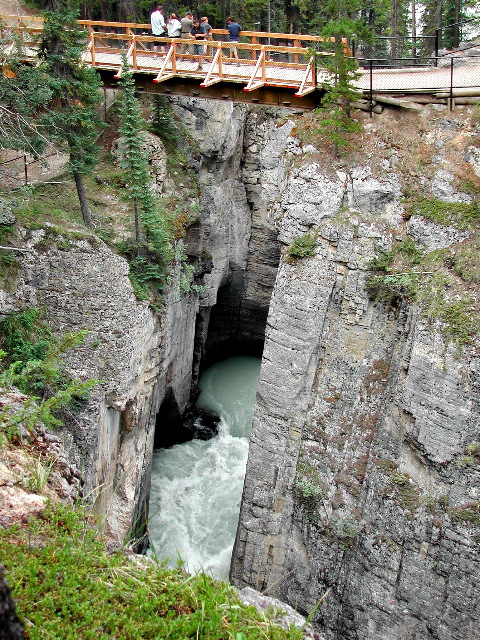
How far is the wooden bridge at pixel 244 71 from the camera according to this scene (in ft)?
47.8

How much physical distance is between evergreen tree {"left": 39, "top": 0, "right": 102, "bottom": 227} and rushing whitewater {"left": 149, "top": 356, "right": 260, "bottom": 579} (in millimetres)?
→ 9761

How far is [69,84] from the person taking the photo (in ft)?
45.3

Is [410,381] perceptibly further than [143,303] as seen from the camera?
No

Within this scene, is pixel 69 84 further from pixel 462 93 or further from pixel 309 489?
pixel 309 489

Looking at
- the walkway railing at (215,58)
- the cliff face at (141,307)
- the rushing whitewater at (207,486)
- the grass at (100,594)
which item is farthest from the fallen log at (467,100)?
the rushing whitewater at (207,486)

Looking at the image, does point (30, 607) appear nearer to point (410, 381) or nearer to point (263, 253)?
point (410, 381)

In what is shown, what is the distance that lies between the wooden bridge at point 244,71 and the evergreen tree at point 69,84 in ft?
2.88

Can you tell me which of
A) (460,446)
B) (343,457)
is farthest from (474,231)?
(343,457)

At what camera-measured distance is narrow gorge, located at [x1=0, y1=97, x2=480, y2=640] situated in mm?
12617

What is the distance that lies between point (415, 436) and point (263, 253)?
1318 cm

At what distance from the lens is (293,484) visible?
14836mm

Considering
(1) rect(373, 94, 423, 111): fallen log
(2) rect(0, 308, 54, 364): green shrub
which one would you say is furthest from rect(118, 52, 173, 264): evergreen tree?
(1) rect(373, 94, 423, 111): fallen log

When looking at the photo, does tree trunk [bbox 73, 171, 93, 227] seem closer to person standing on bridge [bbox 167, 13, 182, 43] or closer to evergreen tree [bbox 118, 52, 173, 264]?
evergreen tree [bbox 118, 52, 173, 264]

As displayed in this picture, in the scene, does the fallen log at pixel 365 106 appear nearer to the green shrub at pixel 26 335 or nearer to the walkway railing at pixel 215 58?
the walkway railing at pixel 215 58
